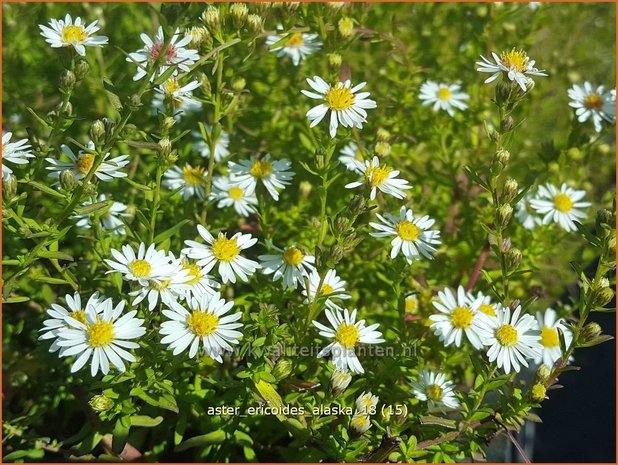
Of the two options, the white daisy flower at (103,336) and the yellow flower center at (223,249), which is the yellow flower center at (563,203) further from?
the white daisy flower at (103,336)

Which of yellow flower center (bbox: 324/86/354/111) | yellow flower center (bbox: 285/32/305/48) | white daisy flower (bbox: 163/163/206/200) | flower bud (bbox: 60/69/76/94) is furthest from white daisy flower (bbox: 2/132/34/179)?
yellow flower center (bbox: 285/32/305/48)

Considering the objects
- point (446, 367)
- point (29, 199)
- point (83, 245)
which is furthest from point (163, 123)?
point (446, 367)

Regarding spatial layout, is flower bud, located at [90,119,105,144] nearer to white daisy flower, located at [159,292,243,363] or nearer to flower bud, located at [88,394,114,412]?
white daisy flower, located at [159,292,243,363]

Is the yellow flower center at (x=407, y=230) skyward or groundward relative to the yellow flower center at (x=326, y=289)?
skyward

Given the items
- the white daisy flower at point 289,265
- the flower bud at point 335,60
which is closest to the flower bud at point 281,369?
the white daisy flower at point 289,265

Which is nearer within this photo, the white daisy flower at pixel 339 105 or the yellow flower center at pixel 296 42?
the white daisy flower at pixel 339 105

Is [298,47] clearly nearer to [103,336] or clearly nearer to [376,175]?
[376,175]


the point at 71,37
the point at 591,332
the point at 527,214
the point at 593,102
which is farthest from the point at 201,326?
the point at 593,102
